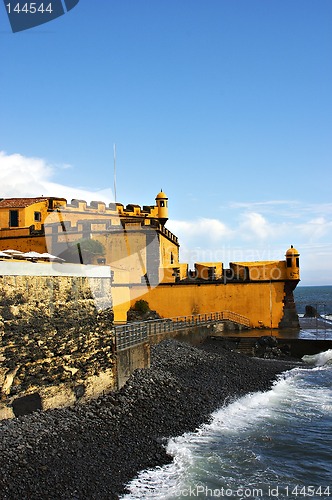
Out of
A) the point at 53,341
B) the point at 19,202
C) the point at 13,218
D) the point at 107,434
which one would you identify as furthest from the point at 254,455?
the point at 19,202

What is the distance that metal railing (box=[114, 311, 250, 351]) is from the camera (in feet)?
50.6

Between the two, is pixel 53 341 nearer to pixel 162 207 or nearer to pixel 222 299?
pixel 222 299

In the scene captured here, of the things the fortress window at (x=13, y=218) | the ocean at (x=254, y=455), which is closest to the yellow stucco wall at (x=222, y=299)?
the fortress window at (x=13, y=218)

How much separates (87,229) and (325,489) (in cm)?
2414

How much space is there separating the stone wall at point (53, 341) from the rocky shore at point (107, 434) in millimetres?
460

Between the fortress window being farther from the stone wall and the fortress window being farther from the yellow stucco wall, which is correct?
the stone wall

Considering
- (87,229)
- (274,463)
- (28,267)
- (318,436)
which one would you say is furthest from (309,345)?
(28,267)

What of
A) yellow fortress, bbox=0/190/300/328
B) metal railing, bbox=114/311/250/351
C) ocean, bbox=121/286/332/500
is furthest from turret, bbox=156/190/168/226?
ocean, bbox=121/286/332/500

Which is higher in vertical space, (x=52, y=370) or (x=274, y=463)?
(x=52, y=370)

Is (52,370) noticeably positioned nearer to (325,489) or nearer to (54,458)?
(54,458)

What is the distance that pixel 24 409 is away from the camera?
10.3 metres

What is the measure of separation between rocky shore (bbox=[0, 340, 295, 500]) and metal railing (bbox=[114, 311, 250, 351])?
1.20 metres

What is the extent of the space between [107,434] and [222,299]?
66.7ft

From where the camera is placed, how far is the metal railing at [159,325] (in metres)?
15.4
